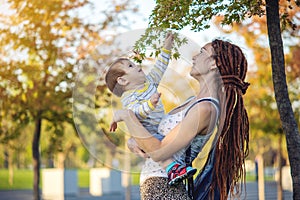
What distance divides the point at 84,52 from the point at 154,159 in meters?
7.80

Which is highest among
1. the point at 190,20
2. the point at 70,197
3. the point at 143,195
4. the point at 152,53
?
the point at 190,20

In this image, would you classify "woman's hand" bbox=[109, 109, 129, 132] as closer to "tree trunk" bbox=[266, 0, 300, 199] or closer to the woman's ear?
the woman's ear

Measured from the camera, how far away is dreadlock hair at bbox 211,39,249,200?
13.7 ft

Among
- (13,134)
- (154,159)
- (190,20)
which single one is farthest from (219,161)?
(13,134)

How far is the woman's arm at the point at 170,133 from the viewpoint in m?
3.75

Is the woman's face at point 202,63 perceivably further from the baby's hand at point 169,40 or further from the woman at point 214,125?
the baby's hand at point 169,40

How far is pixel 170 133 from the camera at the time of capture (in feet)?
12.4

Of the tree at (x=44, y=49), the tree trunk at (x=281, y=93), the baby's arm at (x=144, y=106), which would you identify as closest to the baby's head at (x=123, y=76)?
the baby's arm at (x=144, y=106)

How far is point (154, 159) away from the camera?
3.79m

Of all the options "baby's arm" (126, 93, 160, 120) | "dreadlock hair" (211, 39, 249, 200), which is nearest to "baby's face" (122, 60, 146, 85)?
"baby's arm" (126, 93, 160, 120)

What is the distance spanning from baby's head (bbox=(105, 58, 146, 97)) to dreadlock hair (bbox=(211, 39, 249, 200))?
0.56 metres

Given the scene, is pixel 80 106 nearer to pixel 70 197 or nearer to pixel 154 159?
pixel 154 159

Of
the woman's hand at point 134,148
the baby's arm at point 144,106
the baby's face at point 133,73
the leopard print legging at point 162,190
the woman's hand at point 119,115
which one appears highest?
the baby's face at point 133,73

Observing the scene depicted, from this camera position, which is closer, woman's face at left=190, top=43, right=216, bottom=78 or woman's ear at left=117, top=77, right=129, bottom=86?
woman's ear at left=117, top=77, right=129, bottom=86
